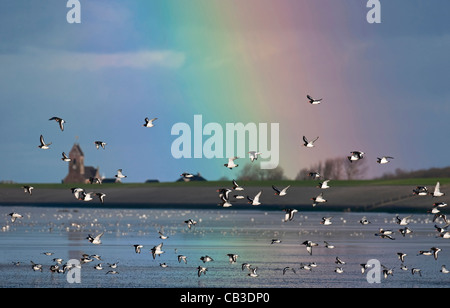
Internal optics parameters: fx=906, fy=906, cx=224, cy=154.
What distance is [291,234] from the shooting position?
224ft

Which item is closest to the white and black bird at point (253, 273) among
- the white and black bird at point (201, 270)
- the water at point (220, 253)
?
the water at point (220, 253)

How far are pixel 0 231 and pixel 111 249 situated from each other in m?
19.9

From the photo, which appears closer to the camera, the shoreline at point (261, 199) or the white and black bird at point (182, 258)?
the white and black bird at point (182, 258)

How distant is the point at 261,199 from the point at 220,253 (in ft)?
278

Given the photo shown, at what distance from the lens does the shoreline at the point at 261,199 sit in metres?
117

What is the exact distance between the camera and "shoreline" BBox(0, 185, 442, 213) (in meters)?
117

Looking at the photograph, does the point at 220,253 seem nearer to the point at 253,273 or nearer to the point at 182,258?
the point at 182,258

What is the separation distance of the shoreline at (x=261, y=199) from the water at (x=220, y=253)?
33.7 metres

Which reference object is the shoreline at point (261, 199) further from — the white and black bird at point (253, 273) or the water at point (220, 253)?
the white and black bird at point (253, 273)

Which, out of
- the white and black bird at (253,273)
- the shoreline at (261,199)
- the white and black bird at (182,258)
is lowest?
the white and black bird at (253,273)

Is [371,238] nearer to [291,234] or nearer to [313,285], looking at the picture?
[291,234]

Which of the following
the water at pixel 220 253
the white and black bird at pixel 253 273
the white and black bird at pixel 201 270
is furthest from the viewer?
the white and black bird at pixel 253 273

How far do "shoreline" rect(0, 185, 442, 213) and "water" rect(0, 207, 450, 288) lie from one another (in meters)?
33.7

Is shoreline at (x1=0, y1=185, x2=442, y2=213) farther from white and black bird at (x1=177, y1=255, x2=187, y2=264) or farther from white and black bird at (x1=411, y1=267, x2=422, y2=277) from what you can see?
white and black bird at (x1=411, y1=267, x2=422, y2=277)
